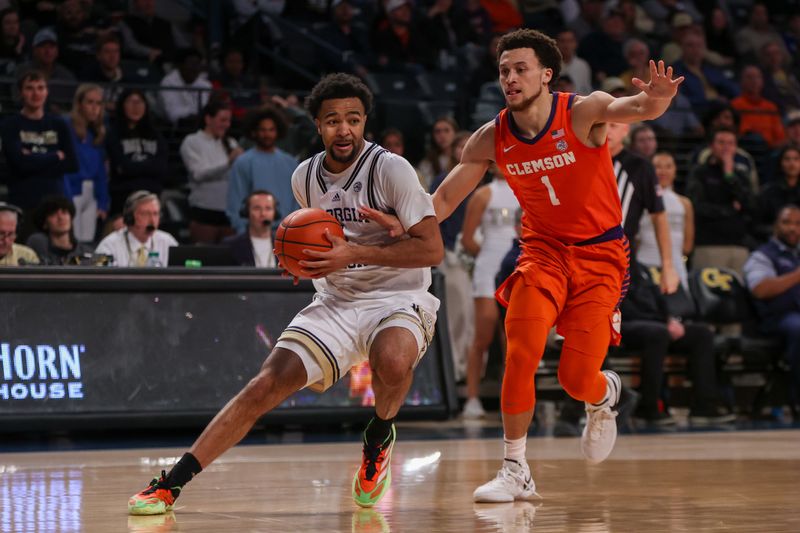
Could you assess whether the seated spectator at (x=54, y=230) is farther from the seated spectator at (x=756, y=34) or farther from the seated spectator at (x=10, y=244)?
the seated spectator at (x=756, y=34)

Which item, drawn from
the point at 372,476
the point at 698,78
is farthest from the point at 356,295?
the point at 698,78

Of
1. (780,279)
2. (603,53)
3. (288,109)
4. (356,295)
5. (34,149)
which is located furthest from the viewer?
(603,53)

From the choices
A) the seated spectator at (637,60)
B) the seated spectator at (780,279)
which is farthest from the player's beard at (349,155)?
the seated spectator at (637,60)

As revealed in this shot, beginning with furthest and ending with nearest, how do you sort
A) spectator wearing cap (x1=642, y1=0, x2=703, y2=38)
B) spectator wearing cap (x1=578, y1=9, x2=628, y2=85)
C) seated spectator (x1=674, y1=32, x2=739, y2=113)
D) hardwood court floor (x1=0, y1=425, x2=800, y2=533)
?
spectator wearing cap (x1=642, y1=0, x2=703, y2=38) → seated spectator (x1=674, y1=32, x2=739, y2=113) → spectator wearing cap (x1=578, y1=9, x2=628, y2=85) → hardwood court floor (x1=0, y1=425, x2=800, y2=533)

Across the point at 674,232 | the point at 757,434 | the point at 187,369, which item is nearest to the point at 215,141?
the point at 187,369

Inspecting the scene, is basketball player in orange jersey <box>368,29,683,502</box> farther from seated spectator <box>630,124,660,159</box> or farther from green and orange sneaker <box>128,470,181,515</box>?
seated spectator <box>630,124,660,159</box>

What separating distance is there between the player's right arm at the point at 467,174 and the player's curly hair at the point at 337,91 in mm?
600

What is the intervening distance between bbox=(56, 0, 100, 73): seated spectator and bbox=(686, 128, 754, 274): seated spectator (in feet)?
19.5

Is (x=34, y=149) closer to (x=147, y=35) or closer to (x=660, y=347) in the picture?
(x=147, y=35)

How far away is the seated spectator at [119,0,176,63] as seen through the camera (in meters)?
13.4

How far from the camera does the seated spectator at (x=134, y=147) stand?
11016 mm

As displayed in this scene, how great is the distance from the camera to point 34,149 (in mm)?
10375

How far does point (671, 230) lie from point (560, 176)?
208 inches

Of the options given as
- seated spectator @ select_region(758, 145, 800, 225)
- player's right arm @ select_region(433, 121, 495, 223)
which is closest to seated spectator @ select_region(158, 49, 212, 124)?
seated spectator @ select_region(758, 145, 800, 225)
